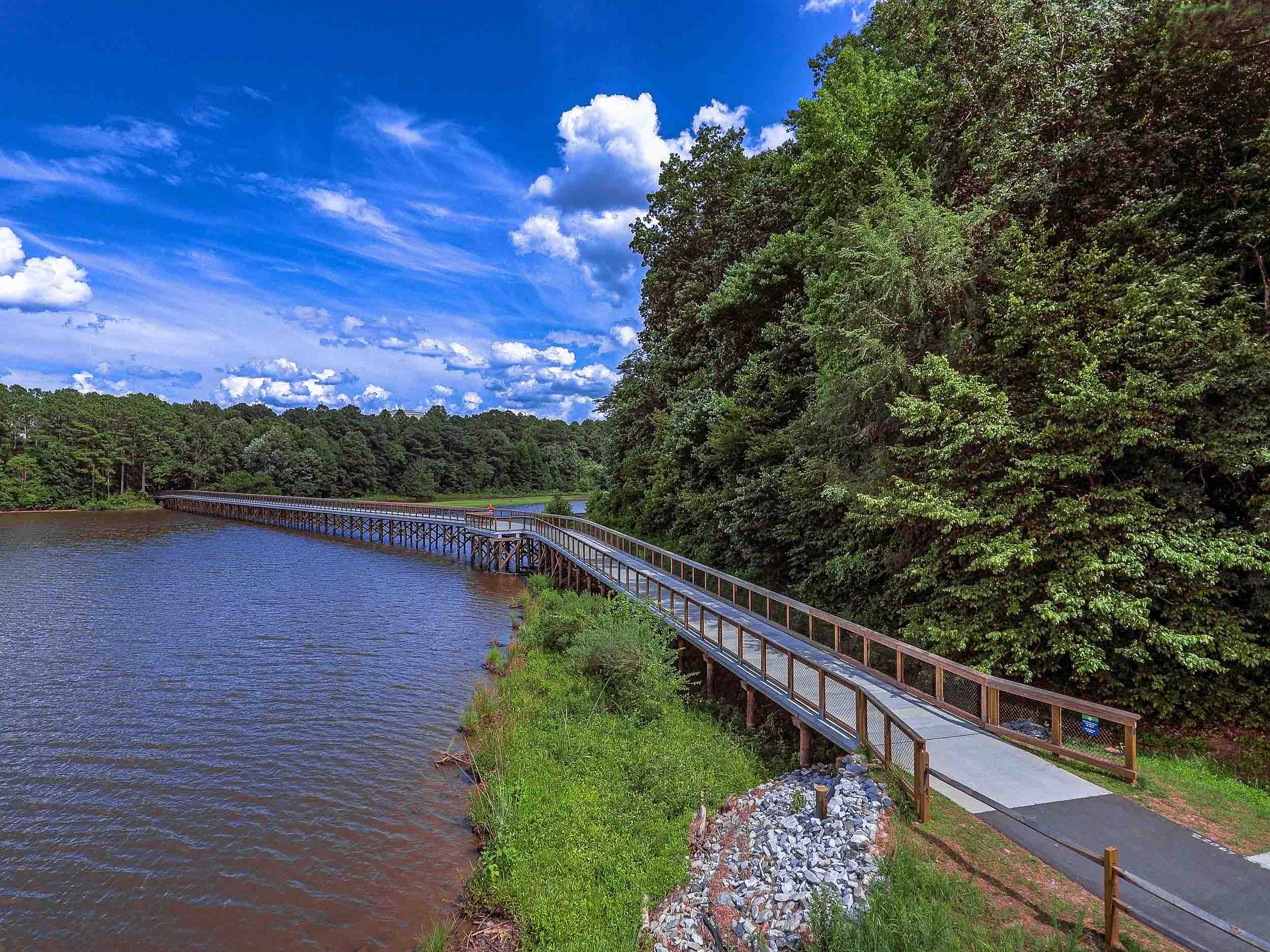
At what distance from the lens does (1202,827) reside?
636 centimetres

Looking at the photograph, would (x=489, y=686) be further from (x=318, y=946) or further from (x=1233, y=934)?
(x=1233, y=934)

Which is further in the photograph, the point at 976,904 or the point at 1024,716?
the point at 1024,716

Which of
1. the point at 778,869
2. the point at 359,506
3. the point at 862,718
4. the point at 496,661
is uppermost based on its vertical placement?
the point at 862,718

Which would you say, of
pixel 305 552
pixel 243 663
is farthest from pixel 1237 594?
pixel 305 552

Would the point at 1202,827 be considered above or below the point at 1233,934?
below

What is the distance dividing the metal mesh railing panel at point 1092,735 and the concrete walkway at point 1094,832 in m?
0.51

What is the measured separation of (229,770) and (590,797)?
705cm

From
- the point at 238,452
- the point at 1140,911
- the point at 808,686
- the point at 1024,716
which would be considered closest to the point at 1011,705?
the point at 1024,716

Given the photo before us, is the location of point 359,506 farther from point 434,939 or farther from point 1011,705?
point 1011,705

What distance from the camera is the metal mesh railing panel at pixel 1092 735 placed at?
7742mm

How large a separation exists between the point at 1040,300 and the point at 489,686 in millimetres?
14156

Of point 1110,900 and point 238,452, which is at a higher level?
point 238,452

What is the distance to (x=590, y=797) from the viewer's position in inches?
376

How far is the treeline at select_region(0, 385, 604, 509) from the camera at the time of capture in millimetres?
70938
